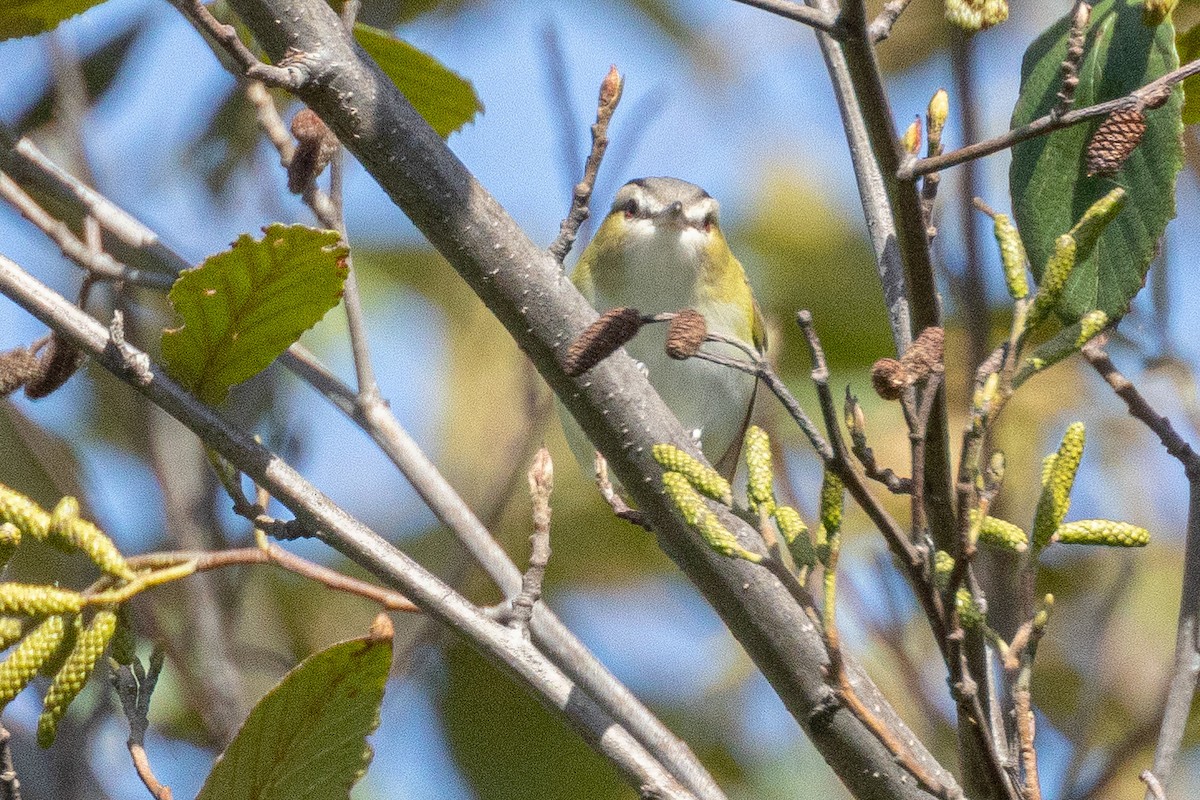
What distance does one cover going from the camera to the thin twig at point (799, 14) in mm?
994

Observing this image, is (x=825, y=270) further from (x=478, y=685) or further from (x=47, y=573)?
(x=47, y=573)

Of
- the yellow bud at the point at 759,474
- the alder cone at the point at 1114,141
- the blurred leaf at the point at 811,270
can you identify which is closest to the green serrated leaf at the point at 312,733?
the yellow bud at the point at 759,474

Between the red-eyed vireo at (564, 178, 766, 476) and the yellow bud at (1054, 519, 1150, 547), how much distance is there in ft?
6.79

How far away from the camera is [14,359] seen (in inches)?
52.9

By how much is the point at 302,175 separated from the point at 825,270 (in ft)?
7.23

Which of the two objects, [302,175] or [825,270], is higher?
[825,270]

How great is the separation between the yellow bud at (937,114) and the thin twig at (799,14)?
278 millimetres

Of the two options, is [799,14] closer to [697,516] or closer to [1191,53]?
[697,516]

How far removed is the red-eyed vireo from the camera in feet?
10.6

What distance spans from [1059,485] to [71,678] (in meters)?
0.80

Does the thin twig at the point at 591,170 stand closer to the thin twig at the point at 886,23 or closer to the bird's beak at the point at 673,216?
the thin twig at the point at 886,23

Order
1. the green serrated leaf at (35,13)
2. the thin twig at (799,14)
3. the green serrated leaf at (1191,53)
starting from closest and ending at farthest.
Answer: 1. the thin twig at (799,14)
2. the green serrated leaf at (1191,53)
3. the green serrated leaf at (35,13)

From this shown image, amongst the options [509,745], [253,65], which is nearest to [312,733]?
[253,65]

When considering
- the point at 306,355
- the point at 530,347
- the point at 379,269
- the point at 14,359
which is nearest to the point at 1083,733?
the point at 530,347
